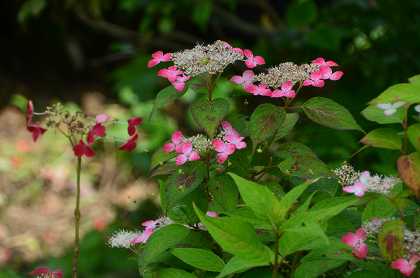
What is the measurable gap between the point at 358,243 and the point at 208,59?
40 cm

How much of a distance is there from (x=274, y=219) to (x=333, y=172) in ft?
0.77

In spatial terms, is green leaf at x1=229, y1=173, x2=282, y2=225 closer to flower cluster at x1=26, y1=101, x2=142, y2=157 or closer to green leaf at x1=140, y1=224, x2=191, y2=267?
green leaf at x1=140, y1=224, x2=191, y2=267

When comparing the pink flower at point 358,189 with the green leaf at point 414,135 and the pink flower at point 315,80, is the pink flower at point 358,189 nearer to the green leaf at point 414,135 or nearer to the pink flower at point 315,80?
the green leaf at point 414,135

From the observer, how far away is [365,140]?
1207mm

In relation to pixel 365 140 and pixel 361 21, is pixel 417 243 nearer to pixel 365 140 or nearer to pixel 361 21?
pixel 365 140

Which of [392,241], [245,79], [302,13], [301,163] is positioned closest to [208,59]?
[245,79]

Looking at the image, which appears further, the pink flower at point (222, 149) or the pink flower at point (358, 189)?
the pink flower at point (222, 149)

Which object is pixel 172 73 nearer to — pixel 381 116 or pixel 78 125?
pixel 78 125

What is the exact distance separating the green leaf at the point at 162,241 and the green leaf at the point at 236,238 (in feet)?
0.58

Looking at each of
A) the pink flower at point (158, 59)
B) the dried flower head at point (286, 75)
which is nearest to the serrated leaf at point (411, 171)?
the dried flower head at point (286, 75)

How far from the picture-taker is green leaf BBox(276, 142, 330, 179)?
→ 1.29 metres

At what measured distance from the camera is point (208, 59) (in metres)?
1.32

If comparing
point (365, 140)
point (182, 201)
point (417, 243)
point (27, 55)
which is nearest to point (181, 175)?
point (182, 201)

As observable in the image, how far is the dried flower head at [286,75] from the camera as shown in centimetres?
130
